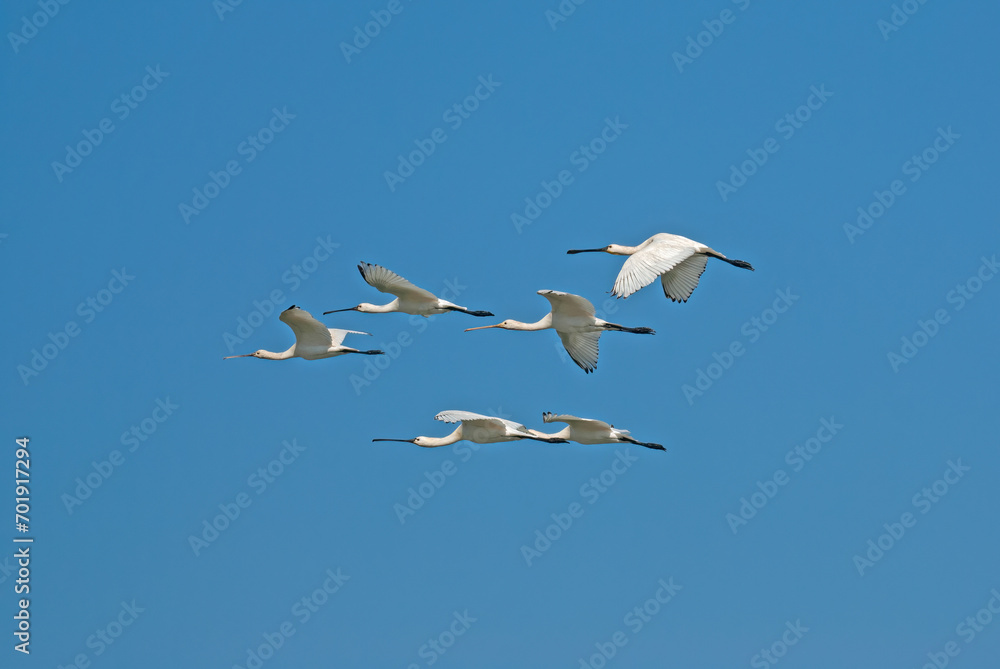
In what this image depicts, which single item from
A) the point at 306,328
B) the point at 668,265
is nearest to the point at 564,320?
the point at 668,265

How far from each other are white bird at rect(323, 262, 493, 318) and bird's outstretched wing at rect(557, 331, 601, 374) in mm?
2412

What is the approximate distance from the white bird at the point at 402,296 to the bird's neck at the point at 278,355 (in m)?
2.42

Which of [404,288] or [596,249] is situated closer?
[404,288]

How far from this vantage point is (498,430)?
129ft

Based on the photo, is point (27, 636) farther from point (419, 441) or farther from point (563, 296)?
point (563, 296)

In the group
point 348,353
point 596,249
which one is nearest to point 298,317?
point 348,353

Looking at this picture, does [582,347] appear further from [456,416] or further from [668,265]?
[668,265]

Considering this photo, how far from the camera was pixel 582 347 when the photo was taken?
39281 mm

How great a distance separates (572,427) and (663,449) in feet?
8.81

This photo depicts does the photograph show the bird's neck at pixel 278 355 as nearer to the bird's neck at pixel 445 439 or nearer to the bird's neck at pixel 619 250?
the bird's neck at pixel 445 439

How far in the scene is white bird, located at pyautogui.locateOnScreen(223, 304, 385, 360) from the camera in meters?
41.1

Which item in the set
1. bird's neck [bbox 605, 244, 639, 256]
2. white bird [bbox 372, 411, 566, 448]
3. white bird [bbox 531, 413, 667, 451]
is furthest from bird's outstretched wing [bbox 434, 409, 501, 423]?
bird's neck [bbox 605, 244, 639, 256]

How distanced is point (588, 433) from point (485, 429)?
2.27 metres

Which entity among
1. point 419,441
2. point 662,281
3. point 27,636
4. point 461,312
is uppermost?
point 662,281
